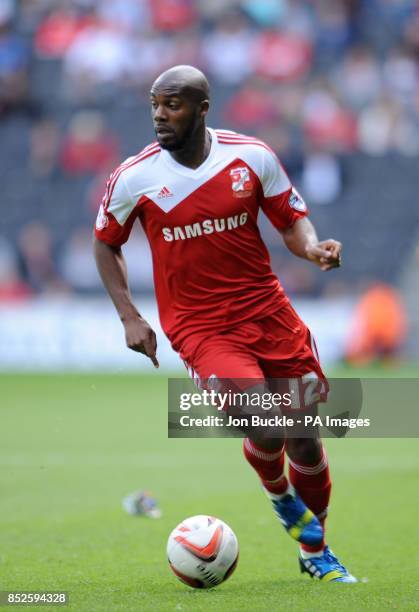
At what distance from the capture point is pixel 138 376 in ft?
61.0

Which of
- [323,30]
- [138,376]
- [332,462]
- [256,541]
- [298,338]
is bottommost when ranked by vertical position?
[138,376]

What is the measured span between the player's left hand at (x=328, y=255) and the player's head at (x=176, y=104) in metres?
0.89

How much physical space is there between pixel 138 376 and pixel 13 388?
2.42 metres

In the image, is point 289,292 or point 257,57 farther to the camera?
point 257,57

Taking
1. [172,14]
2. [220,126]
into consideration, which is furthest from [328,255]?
[172,14]

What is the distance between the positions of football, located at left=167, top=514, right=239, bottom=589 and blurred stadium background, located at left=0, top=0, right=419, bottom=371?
1244 centimetres

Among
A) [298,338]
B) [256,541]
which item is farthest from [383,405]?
[298,338]

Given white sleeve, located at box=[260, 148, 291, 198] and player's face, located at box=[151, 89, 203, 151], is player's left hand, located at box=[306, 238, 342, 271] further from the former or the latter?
player's face, located at box=[151, 89, 203, 151]

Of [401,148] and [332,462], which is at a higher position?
[401,148]

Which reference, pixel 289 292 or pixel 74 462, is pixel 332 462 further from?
pixel 289 292

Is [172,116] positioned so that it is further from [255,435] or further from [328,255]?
[255,435]

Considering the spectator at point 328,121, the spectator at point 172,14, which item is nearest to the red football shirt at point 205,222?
the spectator at point 328,121

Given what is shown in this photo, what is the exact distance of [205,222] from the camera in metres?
6.26

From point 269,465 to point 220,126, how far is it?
15.3 meters
